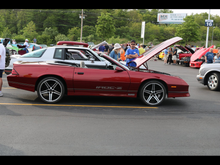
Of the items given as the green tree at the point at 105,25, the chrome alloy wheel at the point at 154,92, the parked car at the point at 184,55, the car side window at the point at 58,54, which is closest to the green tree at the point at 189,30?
the green tree at the point at 105,25

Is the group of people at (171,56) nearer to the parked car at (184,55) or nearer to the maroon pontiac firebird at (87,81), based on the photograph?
the parked car at (184,55)

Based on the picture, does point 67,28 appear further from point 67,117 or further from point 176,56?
point 67,117

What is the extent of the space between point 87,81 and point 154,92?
1817mm

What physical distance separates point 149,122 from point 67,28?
10554cm

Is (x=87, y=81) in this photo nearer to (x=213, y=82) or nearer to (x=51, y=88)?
(x=51, y=88)

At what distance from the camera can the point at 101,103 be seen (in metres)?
7.03

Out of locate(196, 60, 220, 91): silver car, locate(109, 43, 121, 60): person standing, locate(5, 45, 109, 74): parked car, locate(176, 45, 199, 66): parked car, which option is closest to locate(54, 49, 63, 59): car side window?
locate(5, 45, 109, 74): parked car

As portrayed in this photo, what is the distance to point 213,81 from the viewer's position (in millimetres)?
10008

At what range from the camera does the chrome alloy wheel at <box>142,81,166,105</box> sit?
688cm

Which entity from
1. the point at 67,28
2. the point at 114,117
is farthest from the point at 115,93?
the point at 67,28

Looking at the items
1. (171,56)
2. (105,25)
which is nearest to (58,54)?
(171,56)

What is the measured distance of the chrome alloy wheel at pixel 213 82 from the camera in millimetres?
9906

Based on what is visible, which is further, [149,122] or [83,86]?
[83,86]

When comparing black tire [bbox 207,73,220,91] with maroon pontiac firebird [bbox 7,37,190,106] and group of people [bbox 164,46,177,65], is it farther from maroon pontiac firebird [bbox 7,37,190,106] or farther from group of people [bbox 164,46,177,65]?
group of people [bbox 164,46,177,65]
